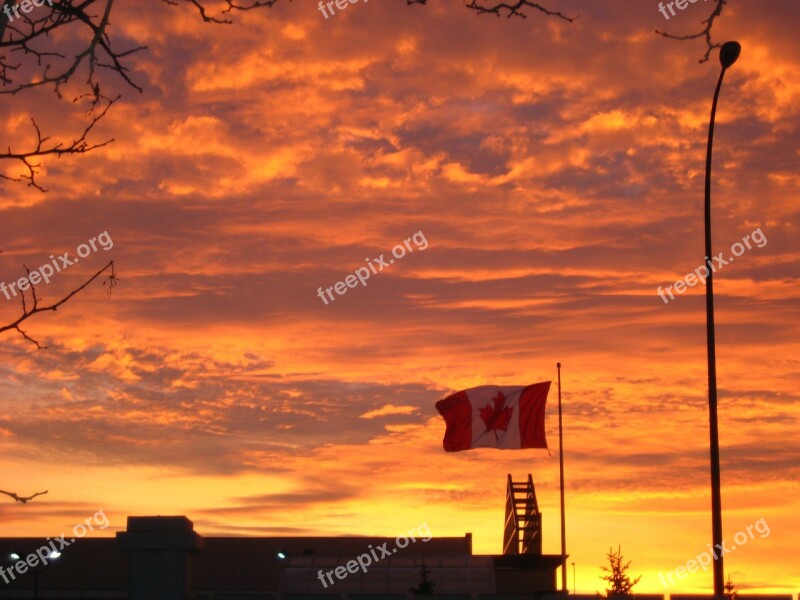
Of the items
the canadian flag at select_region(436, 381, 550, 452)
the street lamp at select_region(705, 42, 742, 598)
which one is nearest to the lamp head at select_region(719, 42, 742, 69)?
the street lamp at select_region(705, 42, 742, 598)

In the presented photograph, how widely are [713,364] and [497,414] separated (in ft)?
64.8

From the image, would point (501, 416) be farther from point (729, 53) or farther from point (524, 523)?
point (729, 53)

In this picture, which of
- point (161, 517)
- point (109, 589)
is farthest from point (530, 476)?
point (161, 517)

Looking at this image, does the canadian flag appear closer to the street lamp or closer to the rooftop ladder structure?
the rooftop ladder structure

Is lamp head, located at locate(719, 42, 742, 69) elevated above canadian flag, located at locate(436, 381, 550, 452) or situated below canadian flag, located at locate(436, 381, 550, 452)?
above

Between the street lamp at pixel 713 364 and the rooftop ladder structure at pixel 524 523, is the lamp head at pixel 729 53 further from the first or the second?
the rooftop ladder structure at pixel 524 523

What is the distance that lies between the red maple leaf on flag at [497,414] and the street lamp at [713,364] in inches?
743

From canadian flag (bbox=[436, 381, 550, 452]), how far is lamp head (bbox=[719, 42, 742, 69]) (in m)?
20.2

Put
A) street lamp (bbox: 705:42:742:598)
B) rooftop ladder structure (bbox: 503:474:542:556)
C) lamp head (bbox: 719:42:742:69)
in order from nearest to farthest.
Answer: street lamp (bbox: 705:42:742:598) < lamp head (bbox: 719:42:742:69) < rooftop ladder structure (bbox: 503:474:542:556)

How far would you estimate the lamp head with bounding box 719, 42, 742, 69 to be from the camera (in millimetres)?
22350

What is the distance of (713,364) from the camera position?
72.7 ft

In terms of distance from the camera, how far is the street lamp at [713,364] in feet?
67.7

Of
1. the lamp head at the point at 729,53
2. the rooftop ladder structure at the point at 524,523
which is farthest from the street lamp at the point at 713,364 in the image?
the rooftop ladder structure at the point at 524,523

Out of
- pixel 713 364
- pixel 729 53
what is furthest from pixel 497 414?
pixel 729 53
